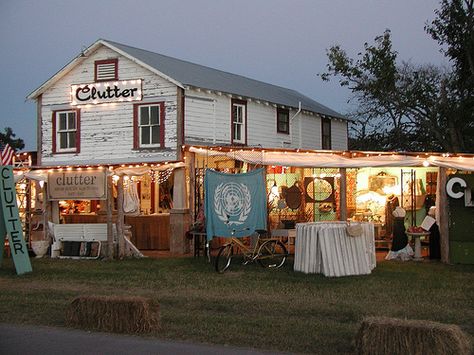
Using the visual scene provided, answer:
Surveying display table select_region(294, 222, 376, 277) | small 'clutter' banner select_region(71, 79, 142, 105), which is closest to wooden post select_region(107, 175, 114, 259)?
small 'clutter' banner select_region(71, 79, 142, 105)

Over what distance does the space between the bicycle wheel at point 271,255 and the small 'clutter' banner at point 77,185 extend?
5512mm

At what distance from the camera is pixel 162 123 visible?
73.9ft

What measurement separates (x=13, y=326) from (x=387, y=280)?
751 cm

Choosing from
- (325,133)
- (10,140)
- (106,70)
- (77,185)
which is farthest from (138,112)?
(10,140)

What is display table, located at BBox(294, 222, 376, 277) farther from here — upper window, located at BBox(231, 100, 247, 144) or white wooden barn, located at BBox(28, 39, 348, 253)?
upper window, located at BBox(231, 100, 247, 144)

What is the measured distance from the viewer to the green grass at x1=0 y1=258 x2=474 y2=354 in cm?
929

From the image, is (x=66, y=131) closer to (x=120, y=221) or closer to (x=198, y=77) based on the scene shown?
(x=198, y=77)

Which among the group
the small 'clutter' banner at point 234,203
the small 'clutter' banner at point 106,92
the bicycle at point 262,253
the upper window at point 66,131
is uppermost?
the small 'clutter' banner at point 106,92

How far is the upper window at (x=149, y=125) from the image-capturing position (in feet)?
74.2

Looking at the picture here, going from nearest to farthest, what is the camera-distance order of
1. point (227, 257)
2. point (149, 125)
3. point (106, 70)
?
point (227, 257) < point (149, 125) < point (106, 70)

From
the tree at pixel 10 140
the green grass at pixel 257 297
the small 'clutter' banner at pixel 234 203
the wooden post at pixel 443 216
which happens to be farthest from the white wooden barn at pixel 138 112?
the tree at pixel 10 140

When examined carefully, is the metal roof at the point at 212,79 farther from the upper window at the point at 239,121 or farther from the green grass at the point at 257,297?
the green grass at the point at 257,297

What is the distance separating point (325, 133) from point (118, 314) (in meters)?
22.2

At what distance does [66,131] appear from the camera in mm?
24422
